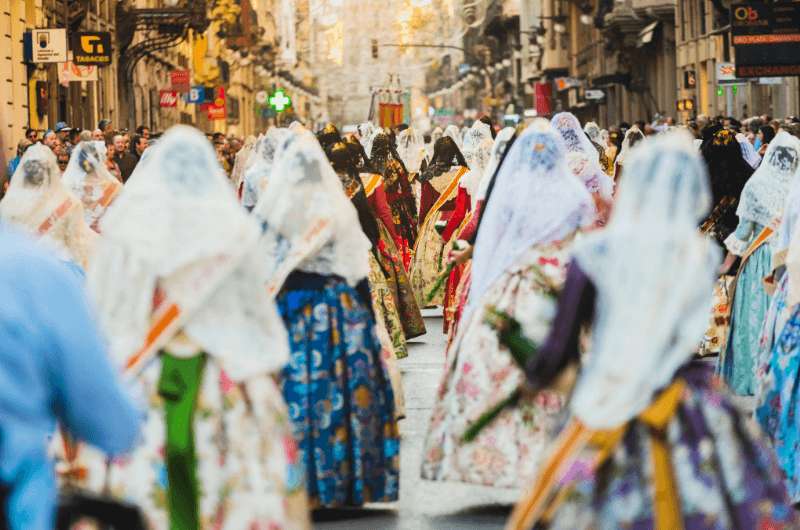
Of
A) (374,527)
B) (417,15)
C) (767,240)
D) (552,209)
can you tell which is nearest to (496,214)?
(552,209)

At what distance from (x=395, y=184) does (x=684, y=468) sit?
44.8 ft

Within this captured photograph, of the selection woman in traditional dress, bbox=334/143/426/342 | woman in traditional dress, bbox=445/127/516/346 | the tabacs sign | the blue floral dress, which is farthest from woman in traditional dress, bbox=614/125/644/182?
the tabacs sign

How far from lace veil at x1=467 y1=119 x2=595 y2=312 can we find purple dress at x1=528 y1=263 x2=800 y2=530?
3356mm

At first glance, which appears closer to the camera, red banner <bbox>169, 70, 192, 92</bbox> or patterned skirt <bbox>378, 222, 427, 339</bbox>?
patterned skirt <bbox>378, 222, 427, 339</bbox>

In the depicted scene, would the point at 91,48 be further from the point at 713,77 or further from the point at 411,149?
the point at 713,77

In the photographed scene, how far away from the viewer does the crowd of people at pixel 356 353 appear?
4.28 meters

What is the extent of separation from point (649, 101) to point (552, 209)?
163 ft

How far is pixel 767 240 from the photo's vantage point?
42.1 ft

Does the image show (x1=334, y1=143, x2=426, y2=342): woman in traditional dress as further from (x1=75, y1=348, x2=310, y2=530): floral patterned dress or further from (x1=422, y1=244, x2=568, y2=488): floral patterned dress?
(x1=75, y1=348, x2=310, y2=530): floral patterned dress

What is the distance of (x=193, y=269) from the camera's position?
6.35 metres

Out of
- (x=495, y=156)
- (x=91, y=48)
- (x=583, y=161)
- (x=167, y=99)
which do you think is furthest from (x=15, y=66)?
(x=495, y=156)

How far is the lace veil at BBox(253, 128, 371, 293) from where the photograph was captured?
28.5 ft

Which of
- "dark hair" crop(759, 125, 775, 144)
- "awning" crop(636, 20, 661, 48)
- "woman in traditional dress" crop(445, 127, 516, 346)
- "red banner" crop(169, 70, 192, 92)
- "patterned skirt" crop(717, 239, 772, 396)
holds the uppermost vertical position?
"awning" crop(636, 20, 661, 48)

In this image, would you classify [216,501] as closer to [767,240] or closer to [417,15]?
[767,240]
